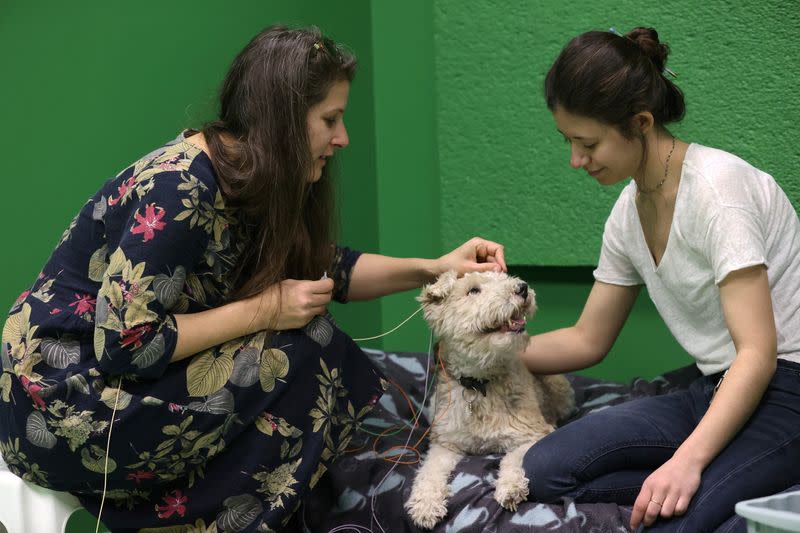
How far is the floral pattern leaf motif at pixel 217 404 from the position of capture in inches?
70.3

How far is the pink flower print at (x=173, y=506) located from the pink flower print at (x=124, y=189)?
63 cm

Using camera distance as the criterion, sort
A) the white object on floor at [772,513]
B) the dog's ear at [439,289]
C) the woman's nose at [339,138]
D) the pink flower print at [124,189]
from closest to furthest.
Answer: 1. the white object on floor at [772,513]
2. the pink flower print at [124,189]
3. the woman's nose at [339,138]
4. the dog's ear at [439,289]

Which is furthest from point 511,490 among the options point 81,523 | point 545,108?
point 545,108

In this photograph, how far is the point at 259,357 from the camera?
72.8 inches

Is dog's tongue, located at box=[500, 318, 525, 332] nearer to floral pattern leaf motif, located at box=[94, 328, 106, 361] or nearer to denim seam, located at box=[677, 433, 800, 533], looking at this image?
denim seam, located at box=[677, 433, 800, 533]

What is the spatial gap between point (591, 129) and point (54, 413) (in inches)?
49.8

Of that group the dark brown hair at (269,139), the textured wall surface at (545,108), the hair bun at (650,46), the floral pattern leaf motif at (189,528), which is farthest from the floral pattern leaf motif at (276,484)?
the textured wall surface at (545,108)

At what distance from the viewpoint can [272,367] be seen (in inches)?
73.3

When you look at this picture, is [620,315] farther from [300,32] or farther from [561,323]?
[300,32]

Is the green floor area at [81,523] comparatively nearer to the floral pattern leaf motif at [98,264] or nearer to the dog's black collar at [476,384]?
the floral pattern leaf motif at [98,264]

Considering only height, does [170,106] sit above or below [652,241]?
above

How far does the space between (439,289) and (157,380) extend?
71cm

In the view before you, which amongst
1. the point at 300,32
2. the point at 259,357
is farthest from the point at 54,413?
the point at 300,32

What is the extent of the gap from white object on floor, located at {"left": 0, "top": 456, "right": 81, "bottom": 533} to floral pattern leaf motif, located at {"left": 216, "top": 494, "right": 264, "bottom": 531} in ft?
1.09
